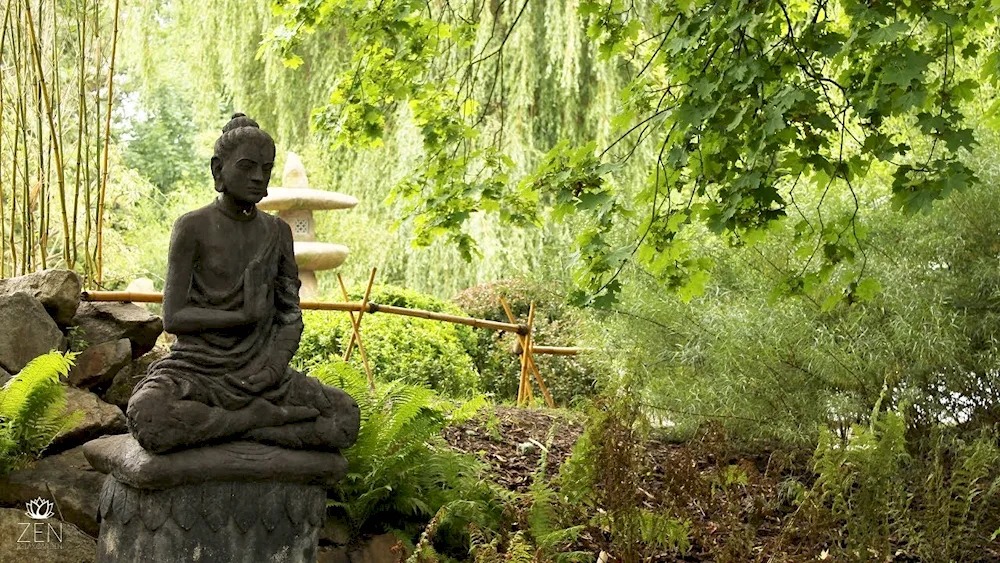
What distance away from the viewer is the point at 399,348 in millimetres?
9352

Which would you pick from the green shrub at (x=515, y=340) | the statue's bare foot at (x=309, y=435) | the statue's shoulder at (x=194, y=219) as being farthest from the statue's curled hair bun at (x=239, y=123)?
the green shrub at (x=515, y=340)

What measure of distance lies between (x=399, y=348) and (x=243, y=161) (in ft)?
18.1

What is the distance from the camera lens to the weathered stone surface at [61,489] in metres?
4.62

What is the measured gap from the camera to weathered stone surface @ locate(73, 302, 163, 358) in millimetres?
5496

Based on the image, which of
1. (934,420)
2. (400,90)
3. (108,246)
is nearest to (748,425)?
(934,420)

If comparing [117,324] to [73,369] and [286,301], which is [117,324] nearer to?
[73,369]

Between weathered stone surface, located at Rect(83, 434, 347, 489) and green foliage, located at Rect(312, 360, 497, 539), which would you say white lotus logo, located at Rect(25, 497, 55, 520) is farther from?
green foliage, located at Rect(312, 360, 497, 539)

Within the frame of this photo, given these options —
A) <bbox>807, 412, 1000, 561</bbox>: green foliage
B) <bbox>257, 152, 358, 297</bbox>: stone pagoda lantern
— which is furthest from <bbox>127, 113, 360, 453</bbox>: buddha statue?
<bbox>257, 152, 358, 297</bbox>: stone pagoda lantern

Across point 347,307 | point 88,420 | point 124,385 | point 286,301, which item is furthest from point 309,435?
point 347,307

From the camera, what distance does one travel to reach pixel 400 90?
5.97 m

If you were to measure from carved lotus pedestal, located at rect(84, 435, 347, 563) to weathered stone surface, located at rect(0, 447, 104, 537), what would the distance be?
22.6 inches

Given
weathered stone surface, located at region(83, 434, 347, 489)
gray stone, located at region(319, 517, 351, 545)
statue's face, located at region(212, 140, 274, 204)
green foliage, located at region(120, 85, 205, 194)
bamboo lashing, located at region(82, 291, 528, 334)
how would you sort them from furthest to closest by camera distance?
green foliage, located at region(120, 85, 205, 194) < bamboo lashing, located at region(82, 291, 528, 334) < gray stone, located at region(319, 517, 351, 545) < statue's face, located at region(212, 140, 274, 204) < weathered stone surface, located at region(83, 434, 347, 489)

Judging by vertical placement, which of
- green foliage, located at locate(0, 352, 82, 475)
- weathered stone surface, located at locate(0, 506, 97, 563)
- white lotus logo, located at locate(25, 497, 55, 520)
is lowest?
weathered stone surface, located at locate(0, 506, 97, 563)

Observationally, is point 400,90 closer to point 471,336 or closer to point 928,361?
Answer: point 928,361
